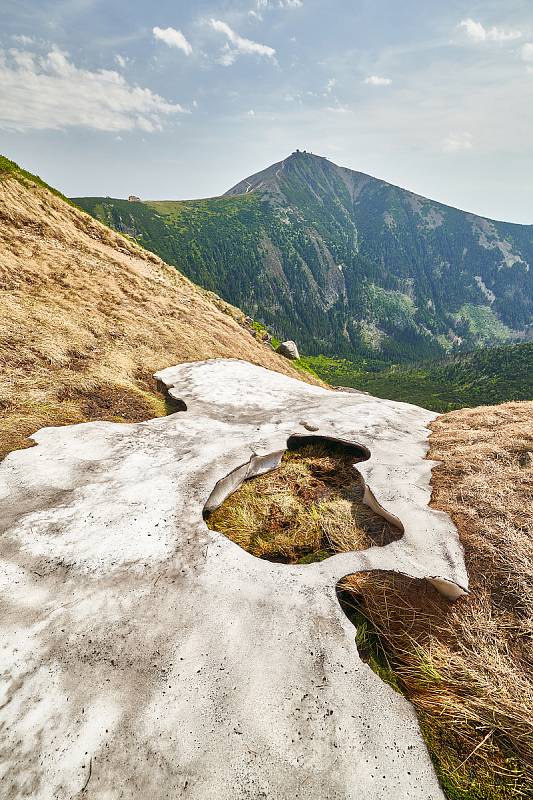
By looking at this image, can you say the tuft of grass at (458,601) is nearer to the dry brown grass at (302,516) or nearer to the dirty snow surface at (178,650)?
the dry brown grass at (302,516)

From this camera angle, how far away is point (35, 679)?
5.36 m

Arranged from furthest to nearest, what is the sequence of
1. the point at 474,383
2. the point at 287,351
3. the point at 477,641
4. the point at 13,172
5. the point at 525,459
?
the point at 474,383 → the point at 287,351 → the point at 13,172 → the point at 525,459 → the point at 477,641

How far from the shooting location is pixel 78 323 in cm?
2016

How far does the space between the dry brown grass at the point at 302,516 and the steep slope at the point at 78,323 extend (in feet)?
22.1

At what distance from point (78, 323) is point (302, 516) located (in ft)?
55.1

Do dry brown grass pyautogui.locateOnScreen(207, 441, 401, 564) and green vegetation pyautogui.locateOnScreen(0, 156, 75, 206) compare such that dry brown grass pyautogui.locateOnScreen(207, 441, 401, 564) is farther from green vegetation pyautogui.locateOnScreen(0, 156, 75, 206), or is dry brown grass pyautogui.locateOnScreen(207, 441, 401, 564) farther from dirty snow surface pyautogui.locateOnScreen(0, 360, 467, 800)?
green vegetation pyautogui.locateOnScreen(0, 156, 75, 206)

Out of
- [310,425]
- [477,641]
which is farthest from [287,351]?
[477,641]

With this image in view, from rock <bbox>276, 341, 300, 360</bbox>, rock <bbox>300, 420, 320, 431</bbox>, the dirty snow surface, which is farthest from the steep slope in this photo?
rock <bbox>276, 341, 300, 360</bbox>

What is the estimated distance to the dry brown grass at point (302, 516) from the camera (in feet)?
28.6

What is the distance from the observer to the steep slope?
47.3ft

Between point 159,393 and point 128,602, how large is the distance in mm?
12761

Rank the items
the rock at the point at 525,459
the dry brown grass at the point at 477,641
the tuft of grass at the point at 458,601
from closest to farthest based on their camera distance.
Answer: the dry brown grass at the point at 477,641 → the tuft of grass at the point at 458,601 → the rock at the point at 525,459

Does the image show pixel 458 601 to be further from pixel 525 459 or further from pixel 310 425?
pixel 310 425

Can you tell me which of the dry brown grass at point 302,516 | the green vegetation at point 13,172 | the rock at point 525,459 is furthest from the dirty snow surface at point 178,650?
the green vegetation at point 13,172
